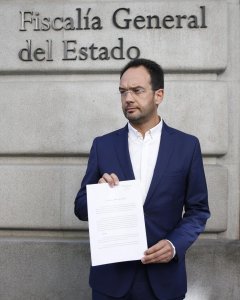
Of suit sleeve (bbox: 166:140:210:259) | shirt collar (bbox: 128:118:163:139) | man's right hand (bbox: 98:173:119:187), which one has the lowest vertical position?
suit sleeve (bbox: 166:140:210:259)

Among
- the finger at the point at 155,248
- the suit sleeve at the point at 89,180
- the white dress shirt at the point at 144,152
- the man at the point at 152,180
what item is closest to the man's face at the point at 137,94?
the man at the point at 152,180

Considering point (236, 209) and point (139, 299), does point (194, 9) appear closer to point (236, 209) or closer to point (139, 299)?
point (236, 209)

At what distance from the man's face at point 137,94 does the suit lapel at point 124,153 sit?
0.13 m

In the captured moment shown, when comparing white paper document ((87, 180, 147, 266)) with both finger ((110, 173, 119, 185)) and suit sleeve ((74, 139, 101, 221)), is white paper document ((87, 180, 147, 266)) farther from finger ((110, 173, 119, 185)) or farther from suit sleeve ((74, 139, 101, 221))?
suit sleeve ((74, 139, 101, 221))

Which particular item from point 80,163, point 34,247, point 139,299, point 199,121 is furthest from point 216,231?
point 139,299

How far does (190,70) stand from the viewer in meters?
4.54

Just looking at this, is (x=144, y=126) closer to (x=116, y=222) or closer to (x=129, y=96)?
(x=129, y=96)

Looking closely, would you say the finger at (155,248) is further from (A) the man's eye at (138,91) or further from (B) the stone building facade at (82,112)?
(B) the stone building facade at (82,112)

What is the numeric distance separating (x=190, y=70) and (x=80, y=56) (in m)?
1.08

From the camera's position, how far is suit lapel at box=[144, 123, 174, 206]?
2568 mm

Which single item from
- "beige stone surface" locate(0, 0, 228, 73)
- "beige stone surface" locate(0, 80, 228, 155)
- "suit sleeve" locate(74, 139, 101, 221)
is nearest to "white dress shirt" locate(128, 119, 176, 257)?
"suit sleeve" locate(74, 139, 101, 221)

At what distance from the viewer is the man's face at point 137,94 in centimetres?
261

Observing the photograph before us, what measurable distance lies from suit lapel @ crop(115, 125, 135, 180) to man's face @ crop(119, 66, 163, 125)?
5.2 inches

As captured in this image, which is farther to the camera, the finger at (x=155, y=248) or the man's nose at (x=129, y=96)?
the man's nose at (x=129, y=96)
